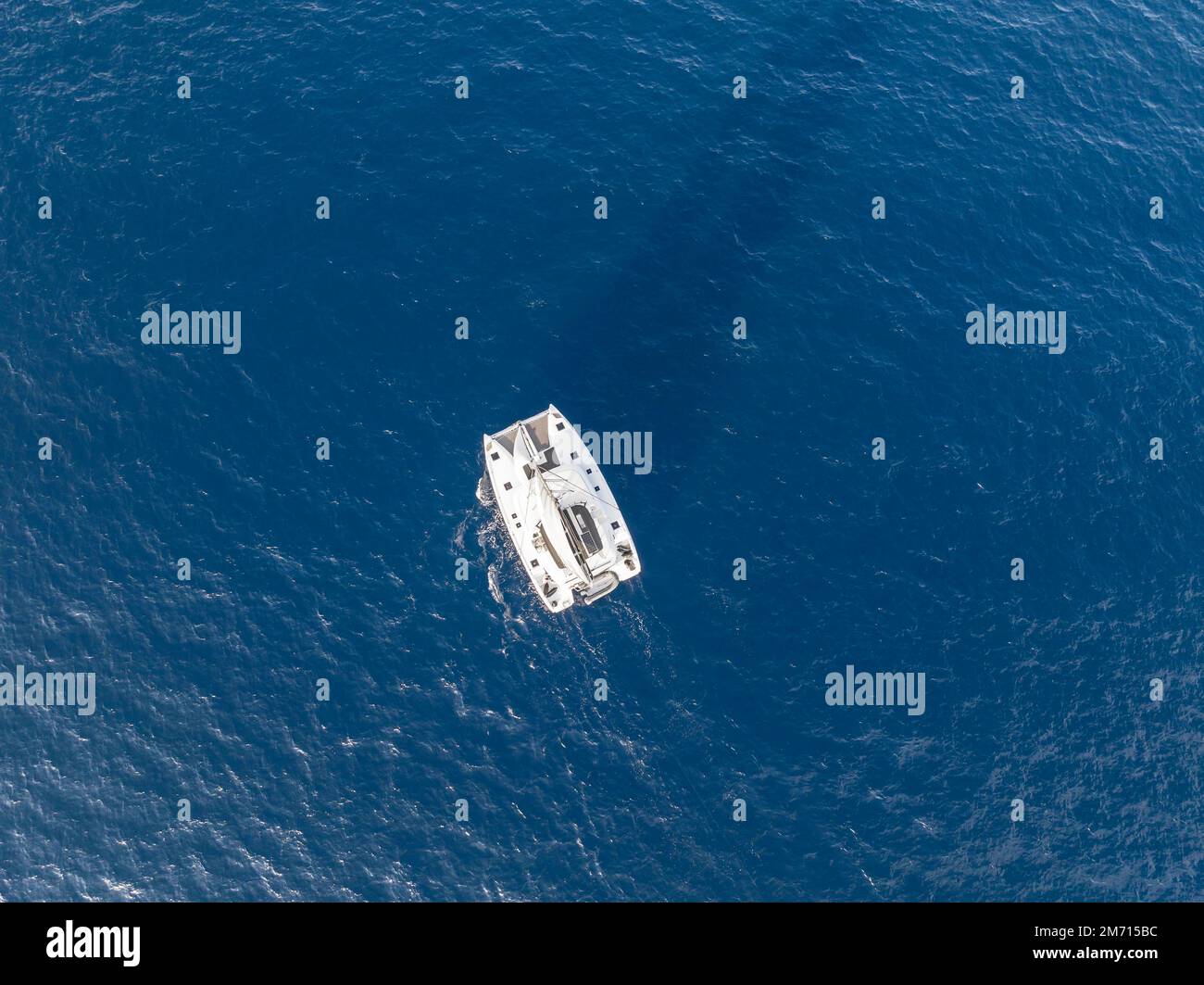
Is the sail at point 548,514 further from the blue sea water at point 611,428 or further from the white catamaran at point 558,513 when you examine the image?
the blue sea water at point 611,428

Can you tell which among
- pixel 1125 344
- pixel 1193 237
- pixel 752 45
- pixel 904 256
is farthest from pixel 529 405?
pixel 1193 237

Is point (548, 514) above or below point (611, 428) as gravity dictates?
below

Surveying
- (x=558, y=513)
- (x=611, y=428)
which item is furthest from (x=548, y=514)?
(x=611, y=428)

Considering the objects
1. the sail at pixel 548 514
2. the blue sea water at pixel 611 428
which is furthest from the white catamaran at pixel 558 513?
the blue sea water at pixel 611 428

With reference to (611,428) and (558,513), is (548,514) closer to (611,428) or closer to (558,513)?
(558,513)

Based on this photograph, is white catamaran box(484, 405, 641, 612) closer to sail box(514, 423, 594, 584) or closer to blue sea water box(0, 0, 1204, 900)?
sail box(514, 423, 594, 584)

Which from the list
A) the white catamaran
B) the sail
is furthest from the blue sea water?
the sail
